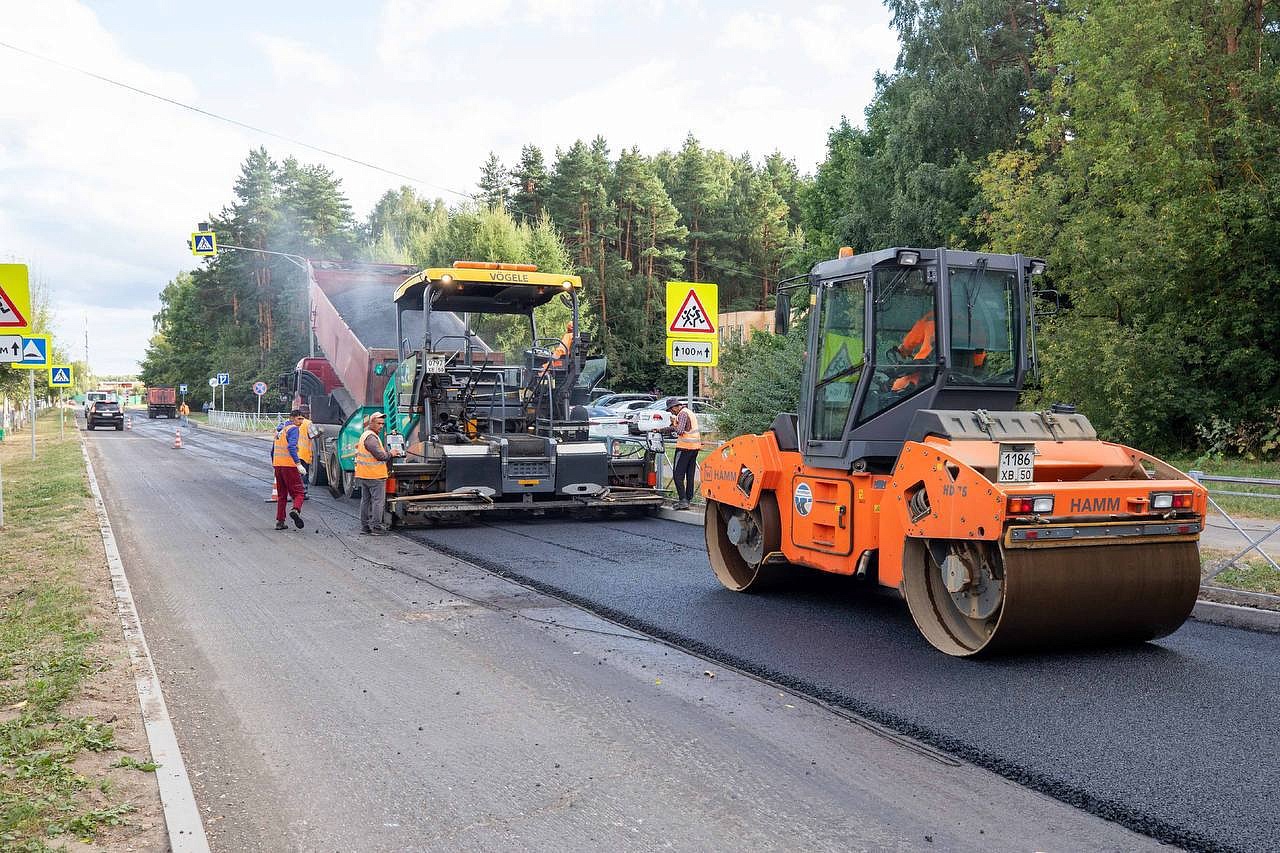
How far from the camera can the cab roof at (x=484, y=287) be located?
13422 millimetres

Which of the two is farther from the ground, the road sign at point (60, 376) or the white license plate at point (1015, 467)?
the road sign at point (60, 376)

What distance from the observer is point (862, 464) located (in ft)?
24.1

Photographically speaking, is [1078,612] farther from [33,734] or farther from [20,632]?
[20,632]

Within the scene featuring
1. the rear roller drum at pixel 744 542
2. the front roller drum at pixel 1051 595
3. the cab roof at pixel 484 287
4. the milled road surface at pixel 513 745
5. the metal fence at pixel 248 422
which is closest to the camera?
the milled road surface at pixel 513 745

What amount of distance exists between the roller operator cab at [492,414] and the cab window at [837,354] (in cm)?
595

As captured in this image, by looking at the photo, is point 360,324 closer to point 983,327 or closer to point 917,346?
point 917,346

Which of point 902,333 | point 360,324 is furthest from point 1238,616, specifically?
point 360,324

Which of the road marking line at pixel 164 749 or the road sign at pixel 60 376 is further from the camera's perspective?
the road sign at pixel 60 376

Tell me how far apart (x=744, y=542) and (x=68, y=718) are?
5066 mm

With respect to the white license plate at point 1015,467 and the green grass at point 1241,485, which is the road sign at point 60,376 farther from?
the white license plate at point 1015,467

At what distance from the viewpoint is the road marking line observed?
3.89m

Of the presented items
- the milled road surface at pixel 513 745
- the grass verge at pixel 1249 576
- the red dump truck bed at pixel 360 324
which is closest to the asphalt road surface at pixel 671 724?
the milled road surface at pixel 513 745

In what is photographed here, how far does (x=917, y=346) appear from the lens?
7238mm

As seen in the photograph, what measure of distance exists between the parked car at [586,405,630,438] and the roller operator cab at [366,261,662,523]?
908mm
